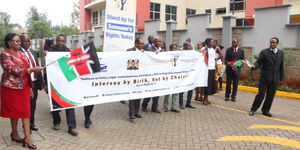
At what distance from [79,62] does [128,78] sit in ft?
4.20

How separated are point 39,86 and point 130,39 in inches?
117

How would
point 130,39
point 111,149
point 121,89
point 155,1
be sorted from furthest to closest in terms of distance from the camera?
1. point 155,1
2. point 130,39
3. point 121,89
4. point 111,149

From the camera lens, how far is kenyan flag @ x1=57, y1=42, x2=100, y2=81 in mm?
4551

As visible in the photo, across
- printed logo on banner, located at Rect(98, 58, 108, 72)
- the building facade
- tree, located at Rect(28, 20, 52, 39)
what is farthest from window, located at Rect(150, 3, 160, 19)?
tree, located at Rect(28, 20, 52, 39)

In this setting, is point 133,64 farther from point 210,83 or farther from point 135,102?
point 210,83

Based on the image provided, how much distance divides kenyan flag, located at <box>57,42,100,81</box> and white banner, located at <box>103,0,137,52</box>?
1921 millimetres

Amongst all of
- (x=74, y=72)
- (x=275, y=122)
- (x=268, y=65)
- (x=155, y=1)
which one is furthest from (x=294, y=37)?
(x=155, y=1)

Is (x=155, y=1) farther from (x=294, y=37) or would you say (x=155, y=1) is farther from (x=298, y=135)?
(x=298, y=135)

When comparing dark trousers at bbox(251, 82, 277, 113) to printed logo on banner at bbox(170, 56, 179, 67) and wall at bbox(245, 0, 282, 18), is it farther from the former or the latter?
wall at bbox(245, 0, 282, 18)

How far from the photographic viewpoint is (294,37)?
10406 millimetres

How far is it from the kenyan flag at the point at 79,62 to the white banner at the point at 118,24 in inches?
75.6

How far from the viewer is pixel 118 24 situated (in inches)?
267

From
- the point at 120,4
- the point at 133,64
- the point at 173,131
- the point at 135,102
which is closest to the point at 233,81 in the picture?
the point at 135,102

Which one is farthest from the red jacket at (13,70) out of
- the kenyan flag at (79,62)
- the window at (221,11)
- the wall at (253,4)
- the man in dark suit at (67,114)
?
the window at (221,11)
